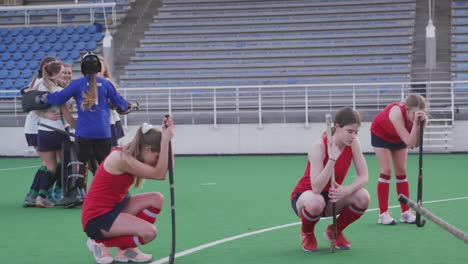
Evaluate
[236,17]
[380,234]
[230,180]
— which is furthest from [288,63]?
[380,234]

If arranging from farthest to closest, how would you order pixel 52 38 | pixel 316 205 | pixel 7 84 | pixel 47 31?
pixel 47 31, pixel 52 38, pixel 7 84, pixel 316 205

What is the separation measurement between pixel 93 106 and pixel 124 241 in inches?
137

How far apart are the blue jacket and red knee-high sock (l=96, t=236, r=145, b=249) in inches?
133

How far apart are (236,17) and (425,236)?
1914 cm

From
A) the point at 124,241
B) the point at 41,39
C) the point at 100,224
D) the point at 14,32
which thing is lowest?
the point at 124,241

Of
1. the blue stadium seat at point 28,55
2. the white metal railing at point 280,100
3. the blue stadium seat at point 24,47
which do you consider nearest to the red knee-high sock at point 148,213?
the white metal railing at point 280,100

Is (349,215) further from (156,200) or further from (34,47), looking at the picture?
(34,47)

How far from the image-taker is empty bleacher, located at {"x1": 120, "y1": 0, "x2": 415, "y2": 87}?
2345 cm

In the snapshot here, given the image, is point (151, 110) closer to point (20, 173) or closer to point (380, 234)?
point (20, 173)

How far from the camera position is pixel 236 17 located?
2631 cm

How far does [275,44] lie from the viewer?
24.9 metres

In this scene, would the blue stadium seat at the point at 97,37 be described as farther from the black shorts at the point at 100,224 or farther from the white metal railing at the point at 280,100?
the black shorts at the point at 100,224

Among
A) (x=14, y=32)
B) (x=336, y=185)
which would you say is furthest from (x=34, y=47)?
(x=336, y=185)

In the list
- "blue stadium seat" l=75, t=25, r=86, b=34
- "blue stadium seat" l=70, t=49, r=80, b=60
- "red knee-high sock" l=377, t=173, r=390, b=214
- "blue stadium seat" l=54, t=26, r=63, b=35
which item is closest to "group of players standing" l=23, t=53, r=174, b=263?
"red knee-high sock" l=377, t=173, r=390, b=214
